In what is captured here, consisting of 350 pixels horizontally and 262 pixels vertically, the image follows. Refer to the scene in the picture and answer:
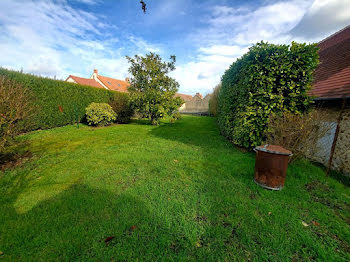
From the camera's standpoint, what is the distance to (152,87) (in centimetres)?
1164

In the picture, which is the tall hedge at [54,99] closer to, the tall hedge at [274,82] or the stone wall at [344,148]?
the tall hedge at [274,82]

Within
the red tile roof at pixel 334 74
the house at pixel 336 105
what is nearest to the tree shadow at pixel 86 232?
the house at pixel 336 105

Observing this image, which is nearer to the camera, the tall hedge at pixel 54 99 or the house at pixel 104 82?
the tall hedge at pixel 54 99

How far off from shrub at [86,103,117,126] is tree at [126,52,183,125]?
87.0 inches

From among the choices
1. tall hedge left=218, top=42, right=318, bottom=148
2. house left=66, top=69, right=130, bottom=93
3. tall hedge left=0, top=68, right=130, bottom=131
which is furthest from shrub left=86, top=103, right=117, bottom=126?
house left=66, top=69, right=130, bottom=93

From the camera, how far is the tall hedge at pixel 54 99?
7.68 m

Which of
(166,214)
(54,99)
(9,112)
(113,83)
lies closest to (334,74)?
(166,214)

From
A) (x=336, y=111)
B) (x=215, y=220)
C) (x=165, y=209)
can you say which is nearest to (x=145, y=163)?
(x=165, y=209)

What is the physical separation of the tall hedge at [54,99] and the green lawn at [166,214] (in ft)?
19.7

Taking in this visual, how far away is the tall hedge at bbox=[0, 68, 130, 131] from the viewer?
25.2 ft

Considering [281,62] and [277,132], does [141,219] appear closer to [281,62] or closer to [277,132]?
[277,132]

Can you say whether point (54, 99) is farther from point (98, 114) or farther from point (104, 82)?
point (104, 82)

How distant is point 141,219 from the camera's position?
225cm

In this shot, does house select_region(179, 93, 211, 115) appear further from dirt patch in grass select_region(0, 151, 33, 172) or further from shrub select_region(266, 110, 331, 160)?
dirt patch in grass select_region(0, 151, 33, 172)
